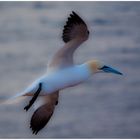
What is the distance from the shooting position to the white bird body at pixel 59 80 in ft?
16.0

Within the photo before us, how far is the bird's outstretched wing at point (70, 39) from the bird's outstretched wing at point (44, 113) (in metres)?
0.31

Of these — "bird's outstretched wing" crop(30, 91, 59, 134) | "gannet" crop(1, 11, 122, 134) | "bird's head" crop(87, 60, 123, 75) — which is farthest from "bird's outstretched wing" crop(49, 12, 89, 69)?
"bird's outstretched wing" crop(30, 91, 59, 134)

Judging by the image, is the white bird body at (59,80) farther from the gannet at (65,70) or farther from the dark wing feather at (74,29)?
the dark wing feather at (74,29)

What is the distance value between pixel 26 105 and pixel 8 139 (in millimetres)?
366

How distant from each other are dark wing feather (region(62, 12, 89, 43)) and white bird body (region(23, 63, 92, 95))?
223 millimetres

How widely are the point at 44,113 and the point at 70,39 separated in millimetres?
626

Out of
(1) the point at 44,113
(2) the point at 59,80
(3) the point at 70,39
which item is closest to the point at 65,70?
(2) the point at 59,80

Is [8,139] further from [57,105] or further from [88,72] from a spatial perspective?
[88,72]

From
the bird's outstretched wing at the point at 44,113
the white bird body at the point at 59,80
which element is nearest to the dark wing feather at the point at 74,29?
the white bird body at the point at 59,80

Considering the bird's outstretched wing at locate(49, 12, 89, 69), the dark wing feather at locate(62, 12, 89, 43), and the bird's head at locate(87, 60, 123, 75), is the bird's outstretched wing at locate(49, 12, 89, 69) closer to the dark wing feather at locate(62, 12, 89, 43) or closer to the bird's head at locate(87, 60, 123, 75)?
the dark wing feather at locate(62, 12, 89, 43)

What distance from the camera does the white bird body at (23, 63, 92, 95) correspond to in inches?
192

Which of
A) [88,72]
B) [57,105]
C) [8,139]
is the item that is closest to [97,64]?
[88,72]

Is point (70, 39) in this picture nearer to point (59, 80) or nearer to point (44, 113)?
point (59, 80)

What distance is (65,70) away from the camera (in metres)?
4.95
